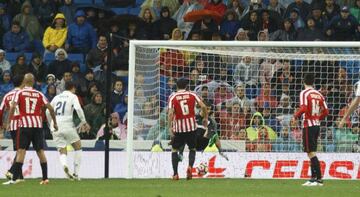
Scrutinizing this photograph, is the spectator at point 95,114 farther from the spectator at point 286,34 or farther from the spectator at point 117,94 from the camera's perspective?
the spectator at point 286,34

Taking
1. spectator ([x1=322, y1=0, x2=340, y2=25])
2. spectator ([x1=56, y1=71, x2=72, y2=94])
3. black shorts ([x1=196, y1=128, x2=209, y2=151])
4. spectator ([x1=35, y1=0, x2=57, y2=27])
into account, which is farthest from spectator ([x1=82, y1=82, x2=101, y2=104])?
spectator ([x1=322, y1=0, x2=340, y2=25])

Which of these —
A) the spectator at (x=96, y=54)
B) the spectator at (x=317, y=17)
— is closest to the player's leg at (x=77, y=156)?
the spectator at (x=96, y=54)

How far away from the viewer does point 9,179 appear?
837 inches

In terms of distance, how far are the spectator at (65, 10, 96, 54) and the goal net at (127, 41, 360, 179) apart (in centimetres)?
384

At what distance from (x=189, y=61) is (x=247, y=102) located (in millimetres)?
1738

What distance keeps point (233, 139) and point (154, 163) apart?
176 cm

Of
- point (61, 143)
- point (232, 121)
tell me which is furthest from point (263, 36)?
point (61, 143)

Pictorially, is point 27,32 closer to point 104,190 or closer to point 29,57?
point 29,57

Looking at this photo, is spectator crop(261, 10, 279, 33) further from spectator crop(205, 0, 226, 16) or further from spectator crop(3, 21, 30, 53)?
spectator crop(3, 21, 30, 53)

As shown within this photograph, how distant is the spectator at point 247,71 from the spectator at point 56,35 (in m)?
5.62

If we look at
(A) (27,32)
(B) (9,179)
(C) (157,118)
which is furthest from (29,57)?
(B) (9,179)

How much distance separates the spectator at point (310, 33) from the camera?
26.4 m

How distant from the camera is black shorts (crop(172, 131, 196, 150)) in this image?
2169 centimetres

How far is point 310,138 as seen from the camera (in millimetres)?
19578
